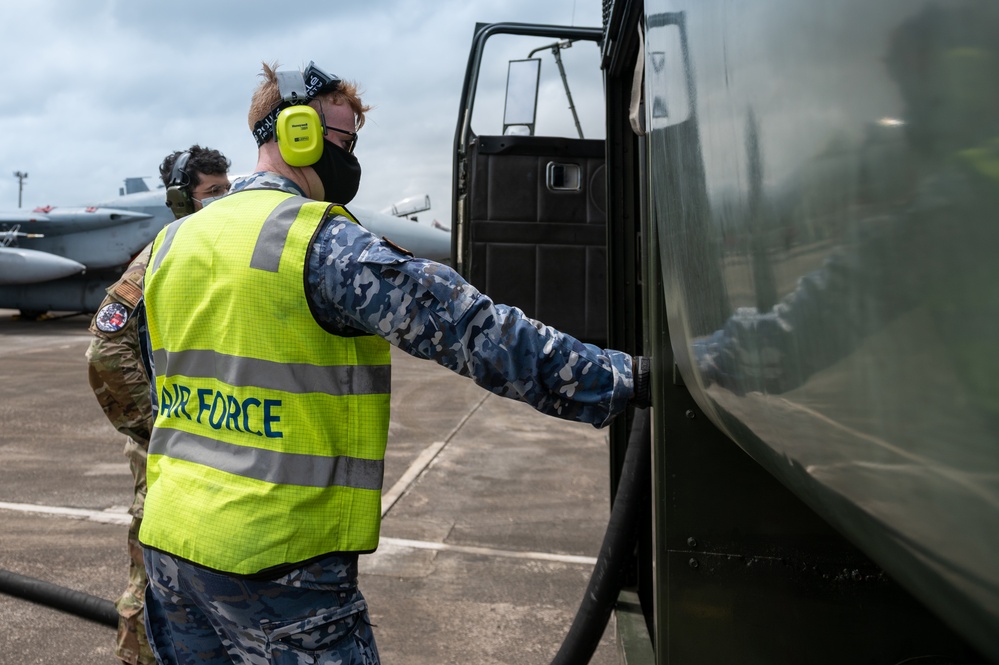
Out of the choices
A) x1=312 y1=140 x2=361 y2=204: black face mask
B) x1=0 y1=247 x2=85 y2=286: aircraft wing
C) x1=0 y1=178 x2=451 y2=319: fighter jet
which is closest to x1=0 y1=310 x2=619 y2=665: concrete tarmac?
x1=312 y1=140 x2=361 y2=204: black face mask

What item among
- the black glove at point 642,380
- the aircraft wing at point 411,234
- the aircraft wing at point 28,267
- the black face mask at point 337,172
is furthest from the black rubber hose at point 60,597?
the aircraft wing at point 411,234

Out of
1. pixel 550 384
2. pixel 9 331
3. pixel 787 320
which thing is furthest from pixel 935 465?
pixel 9 331

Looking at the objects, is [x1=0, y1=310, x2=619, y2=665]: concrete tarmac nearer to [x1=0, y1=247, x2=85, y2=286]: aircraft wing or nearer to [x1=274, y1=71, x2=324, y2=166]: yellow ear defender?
[x1=274, y1=71, x2=324, y2=166]: yellow ear defender

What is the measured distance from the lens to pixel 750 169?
2.62ft

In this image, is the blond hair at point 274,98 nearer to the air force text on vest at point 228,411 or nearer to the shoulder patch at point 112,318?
the air force text on vest at point 228,411

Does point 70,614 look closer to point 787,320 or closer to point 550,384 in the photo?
point 550,384

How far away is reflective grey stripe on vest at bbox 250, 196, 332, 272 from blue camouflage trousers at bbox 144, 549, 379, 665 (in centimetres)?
54

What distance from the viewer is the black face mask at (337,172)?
74.4 inches

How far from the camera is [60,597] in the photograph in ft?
12.2

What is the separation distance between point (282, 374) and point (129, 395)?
1.54m

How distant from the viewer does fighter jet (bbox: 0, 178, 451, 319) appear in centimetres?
1808

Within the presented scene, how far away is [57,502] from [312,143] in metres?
4.42

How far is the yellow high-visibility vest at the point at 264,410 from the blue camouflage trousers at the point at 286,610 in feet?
0.14

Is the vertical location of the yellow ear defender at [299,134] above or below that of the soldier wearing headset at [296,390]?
above
